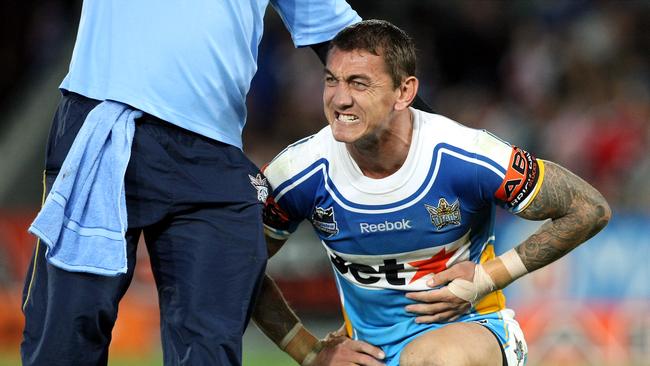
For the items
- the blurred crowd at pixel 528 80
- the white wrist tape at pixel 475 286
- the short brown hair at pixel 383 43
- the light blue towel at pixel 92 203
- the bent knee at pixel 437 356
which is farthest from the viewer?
the blurred crowd at pixel 528 80

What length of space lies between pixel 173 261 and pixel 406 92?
1.27 metres

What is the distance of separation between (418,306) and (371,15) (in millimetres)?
7728

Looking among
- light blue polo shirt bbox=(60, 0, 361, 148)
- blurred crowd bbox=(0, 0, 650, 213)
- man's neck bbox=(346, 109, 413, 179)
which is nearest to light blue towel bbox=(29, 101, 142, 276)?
light blue polo shirt bbox=(60, 0, 361, 148)

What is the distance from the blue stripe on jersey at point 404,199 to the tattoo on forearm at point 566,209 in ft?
0.72

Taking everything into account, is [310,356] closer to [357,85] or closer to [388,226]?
[388,226]

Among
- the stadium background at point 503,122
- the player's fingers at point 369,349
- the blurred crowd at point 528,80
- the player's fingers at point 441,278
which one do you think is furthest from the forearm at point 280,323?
the blurred crowd at point 528,80

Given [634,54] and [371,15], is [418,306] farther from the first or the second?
[371,15]

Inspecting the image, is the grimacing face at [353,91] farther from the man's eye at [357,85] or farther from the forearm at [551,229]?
the forearm at [551,229]

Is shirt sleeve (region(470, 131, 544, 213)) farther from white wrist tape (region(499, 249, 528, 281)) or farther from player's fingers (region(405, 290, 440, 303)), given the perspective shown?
player's fingers (region(405, 290, 440, 303))

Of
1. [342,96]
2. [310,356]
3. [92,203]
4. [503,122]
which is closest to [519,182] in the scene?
[342,96]

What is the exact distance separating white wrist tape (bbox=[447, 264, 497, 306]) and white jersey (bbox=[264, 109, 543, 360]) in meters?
0.12

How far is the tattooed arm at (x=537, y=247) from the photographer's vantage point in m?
4.75

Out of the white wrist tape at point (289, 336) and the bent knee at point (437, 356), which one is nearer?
the bent knee at point (437, 356)

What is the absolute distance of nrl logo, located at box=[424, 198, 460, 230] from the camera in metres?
4.76
